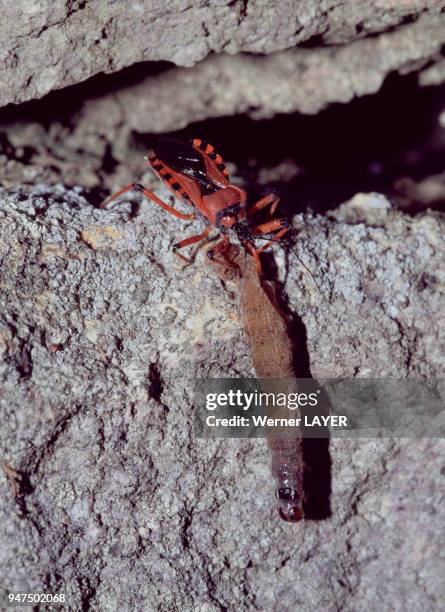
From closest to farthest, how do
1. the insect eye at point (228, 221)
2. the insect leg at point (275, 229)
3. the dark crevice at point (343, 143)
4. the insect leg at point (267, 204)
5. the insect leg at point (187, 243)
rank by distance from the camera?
the insect leg at point (187, 243) → the insect leg at point (275, 229) → the insect eye at point (228, 221) → the insect leg at point (267, 204) → the dark crevice at point (343, 143)

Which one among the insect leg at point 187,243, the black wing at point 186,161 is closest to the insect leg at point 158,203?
the insect leg at point 187,243

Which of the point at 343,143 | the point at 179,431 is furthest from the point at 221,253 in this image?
the point at 343,143

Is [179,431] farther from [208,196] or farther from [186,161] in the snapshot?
[186,161]

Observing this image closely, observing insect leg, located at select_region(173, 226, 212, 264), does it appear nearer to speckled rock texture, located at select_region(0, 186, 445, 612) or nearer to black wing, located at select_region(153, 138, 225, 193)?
speckled rock texture, located at select_region(0, 186, 445, 612)

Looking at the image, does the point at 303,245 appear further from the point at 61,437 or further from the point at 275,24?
the point at 61,437

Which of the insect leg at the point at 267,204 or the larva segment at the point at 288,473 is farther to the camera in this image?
the insect leg at the point at 267,204

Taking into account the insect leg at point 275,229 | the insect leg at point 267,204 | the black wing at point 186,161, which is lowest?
the insect leg at point 275,229

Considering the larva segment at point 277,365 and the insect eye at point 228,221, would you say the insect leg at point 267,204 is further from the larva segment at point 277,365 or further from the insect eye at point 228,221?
the larva segment at point 277,365
